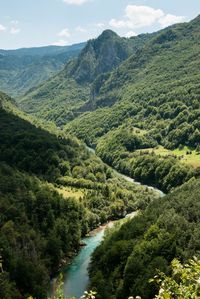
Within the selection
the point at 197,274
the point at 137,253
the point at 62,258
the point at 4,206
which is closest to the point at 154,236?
the point at 137,253

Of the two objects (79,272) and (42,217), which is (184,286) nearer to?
(79,272)

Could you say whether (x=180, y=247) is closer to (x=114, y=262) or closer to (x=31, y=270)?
(x=114, y=262)

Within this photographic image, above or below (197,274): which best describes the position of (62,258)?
below

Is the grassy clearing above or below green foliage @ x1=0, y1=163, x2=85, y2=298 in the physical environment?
below

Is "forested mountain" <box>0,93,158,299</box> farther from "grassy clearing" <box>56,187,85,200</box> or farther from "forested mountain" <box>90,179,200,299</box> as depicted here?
"forested mountain" <box>90,179,200,299</box>

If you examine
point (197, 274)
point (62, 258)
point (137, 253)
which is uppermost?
point (197, 274)

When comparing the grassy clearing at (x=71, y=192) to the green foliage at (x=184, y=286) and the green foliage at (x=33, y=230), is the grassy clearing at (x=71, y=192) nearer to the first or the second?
the green foliage at (x=33, y=230)

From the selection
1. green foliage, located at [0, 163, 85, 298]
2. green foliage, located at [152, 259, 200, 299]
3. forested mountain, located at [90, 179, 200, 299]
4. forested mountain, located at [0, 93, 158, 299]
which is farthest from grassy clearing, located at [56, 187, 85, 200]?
green foliage, located at [152, 259, 200, 299]

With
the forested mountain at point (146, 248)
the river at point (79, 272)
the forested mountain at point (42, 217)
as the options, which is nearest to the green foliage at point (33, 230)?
the forested mountain at point (42, 217)
